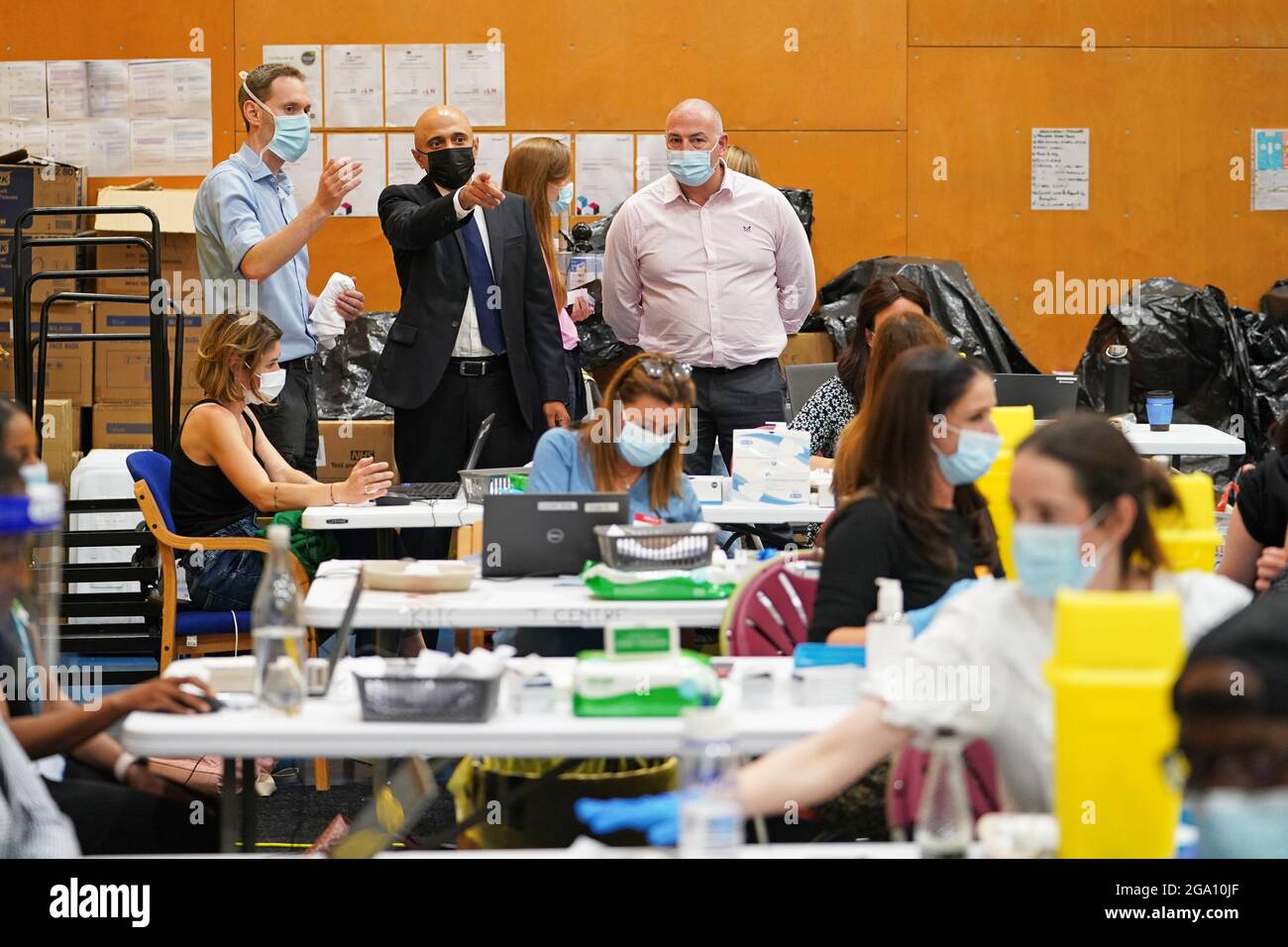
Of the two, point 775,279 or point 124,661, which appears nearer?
point 124,661

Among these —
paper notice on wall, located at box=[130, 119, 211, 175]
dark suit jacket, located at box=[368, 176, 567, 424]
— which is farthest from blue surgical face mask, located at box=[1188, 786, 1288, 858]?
paper notice on wall, located at box=[130, 119, 211, 175]

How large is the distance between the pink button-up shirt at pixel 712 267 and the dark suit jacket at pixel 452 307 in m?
0.62

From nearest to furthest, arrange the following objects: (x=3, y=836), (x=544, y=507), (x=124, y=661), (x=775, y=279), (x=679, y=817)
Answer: (x=679, y=817) < (x=3, y=836) < (x=544, y=507) < (x=124, y=661) < (x=775, y=279)

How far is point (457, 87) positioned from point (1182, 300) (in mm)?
3648

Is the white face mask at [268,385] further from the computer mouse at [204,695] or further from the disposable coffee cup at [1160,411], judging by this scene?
the disposable coffee cup at [1160,411]

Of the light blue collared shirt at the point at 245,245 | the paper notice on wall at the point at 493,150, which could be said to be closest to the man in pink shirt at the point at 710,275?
the light blue collared shirt at the point at 245,245

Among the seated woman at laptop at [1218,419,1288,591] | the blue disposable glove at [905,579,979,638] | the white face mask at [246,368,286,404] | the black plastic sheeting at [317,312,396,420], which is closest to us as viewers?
the blue disposable glove at [905,579,979,638]

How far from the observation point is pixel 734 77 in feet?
26.4

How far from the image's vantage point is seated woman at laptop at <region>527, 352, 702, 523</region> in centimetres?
398

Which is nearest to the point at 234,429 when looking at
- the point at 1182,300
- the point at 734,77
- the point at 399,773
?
the point at 399,773

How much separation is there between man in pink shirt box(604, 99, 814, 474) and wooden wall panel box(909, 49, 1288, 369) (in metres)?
2.28

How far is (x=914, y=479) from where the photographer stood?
321 cm

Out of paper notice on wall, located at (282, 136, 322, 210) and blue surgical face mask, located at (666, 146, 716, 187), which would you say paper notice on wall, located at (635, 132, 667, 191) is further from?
blue surgical face mask, located at (666, 146, 716, 187)
